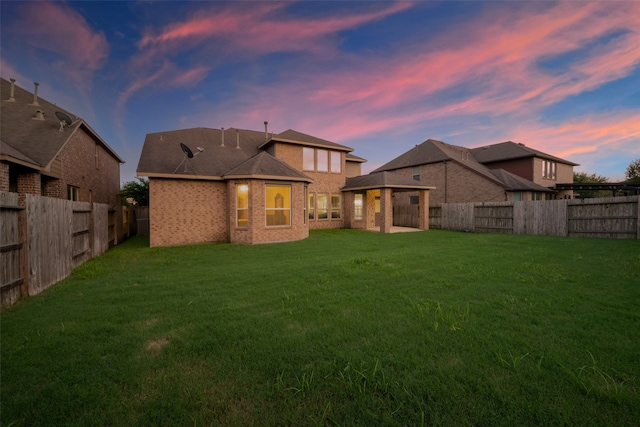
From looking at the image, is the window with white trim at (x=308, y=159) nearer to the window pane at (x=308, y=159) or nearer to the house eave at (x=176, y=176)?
the window pane at (x=308, y=159)

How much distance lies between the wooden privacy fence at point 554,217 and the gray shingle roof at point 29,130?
2233 cm

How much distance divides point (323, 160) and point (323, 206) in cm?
344

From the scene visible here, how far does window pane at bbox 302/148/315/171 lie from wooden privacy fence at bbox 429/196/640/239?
10646mm

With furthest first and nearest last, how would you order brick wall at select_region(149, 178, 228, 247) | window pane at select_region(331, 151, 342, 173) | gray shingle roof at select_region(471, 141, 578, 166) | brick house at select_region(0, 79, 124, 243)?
gray shingle roof at select_region(471, 141, 578, 166) < window pane at select_region(331, 151, 342, 173) < brick wall at select_region(149, 178, 228, 247) < brick house at select_region(0, 79, 124, 243)

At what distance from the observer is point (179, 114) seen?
22.4 metres

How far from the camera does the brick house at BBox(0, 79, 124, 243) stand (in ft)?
29.7

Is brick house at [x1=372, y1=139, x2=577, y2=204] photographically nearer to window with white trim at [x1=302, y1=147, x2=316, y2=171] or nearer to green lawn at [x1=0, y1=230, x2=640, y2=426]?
window with white trim at [x1=302, y1=147, x2=316, y2=171]

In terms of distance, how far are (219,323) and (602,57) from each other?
19.3m

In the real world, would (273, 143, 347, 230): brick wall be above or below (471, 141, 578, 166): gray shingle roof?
below

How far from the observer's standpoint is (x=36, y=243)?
516 cm

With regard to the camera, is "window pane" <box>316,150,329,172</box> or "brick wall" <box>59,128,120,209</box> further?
"window pane" <box>316,150,329,172</box>

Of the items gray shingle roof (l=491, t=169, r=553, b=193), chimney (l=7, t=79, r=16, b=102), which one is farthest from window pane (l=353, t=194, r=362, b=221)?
chimney (l=7, t=79, r=16, b=102)

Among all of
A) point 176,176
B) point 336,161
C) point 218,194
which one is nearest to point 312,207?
point 336,161

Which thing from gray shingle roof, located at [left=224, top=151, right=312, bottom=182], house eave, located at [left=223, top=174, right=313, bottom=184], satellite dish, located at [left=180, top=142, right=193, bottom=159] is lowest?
house eave, located at [left=223, top=174, right=313, bottom=184]
